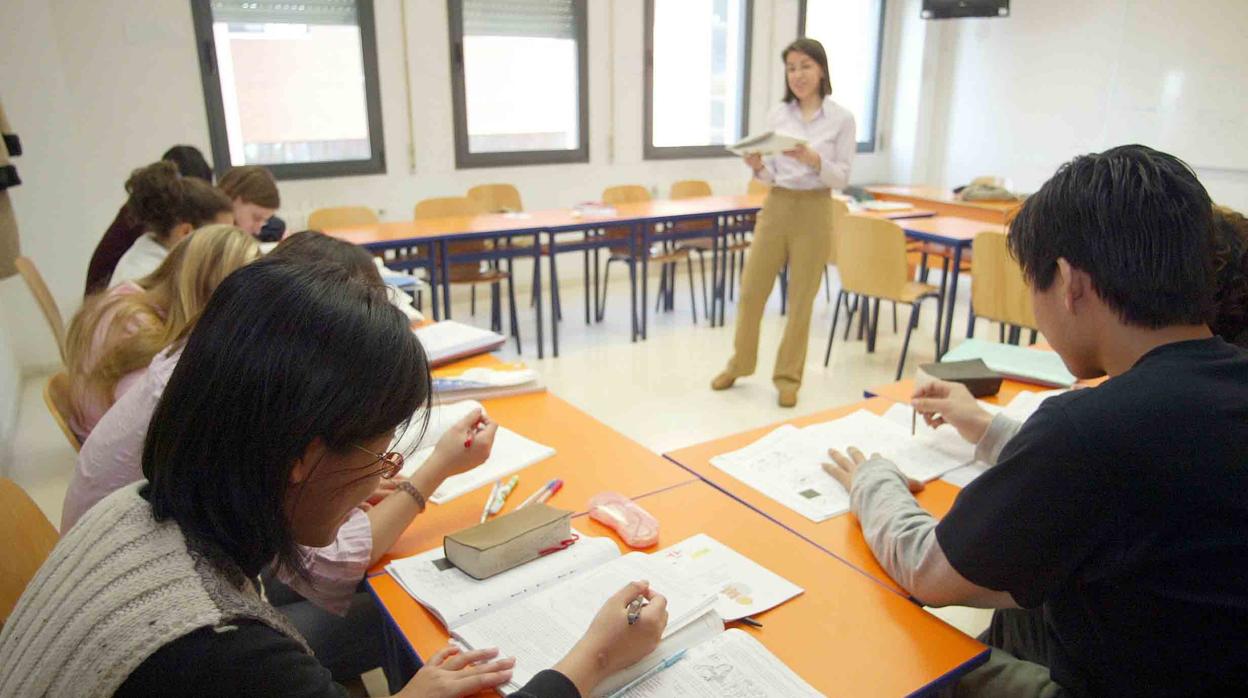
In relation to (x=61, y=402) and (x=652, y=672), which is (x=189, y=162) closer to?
(x=61, y=402)

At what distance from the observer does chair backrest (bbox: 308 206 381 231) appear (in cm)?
461

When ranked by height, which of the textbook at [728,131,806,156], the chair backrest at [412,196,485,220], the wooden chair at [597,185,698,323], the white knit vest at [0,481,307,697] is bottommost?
the wooden chair at [597,185,698,323]

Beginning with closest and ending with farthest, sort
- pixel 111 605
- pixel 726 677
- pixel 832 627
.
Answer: pixel 111 605
pixel 726 677
pixel 832 627

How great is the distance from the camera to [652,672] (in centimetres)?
100

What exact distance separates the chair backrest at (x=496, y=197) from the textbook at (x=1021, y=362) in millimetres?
3732

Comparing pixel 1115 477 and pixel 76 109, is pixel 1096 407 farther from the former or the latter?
pixel 76 109

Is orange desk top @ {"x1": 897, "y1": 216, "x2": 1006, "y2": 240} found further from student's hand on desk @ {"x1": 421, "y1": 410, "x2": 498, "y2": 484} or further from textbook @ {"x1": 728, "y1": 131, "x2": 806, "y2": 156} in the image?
student's hand on desk @ {"x1": 421, "y1": 410, "x2": 498, "y2": 484}

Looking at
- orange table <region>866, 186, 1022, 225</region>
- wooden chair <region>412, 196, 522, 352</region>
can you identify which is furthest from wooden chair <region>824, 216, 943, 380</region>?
wooden chair <region>412, 196, 522, 352</region>

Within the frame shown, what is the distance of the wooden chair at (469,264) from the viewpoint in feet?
15.1

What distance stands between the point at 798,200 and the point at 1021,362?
1.71 m

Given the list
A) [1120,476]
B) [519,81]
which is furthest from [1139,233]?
[519,81]

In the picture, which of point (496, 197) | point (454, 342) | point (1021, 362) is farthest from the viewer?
point (496, 197)

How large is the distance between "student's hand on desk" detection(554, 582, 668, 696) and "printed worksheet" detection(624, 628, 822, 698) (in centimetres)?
4

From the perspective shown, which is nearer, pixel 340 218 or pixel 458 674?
pixel 458 674
